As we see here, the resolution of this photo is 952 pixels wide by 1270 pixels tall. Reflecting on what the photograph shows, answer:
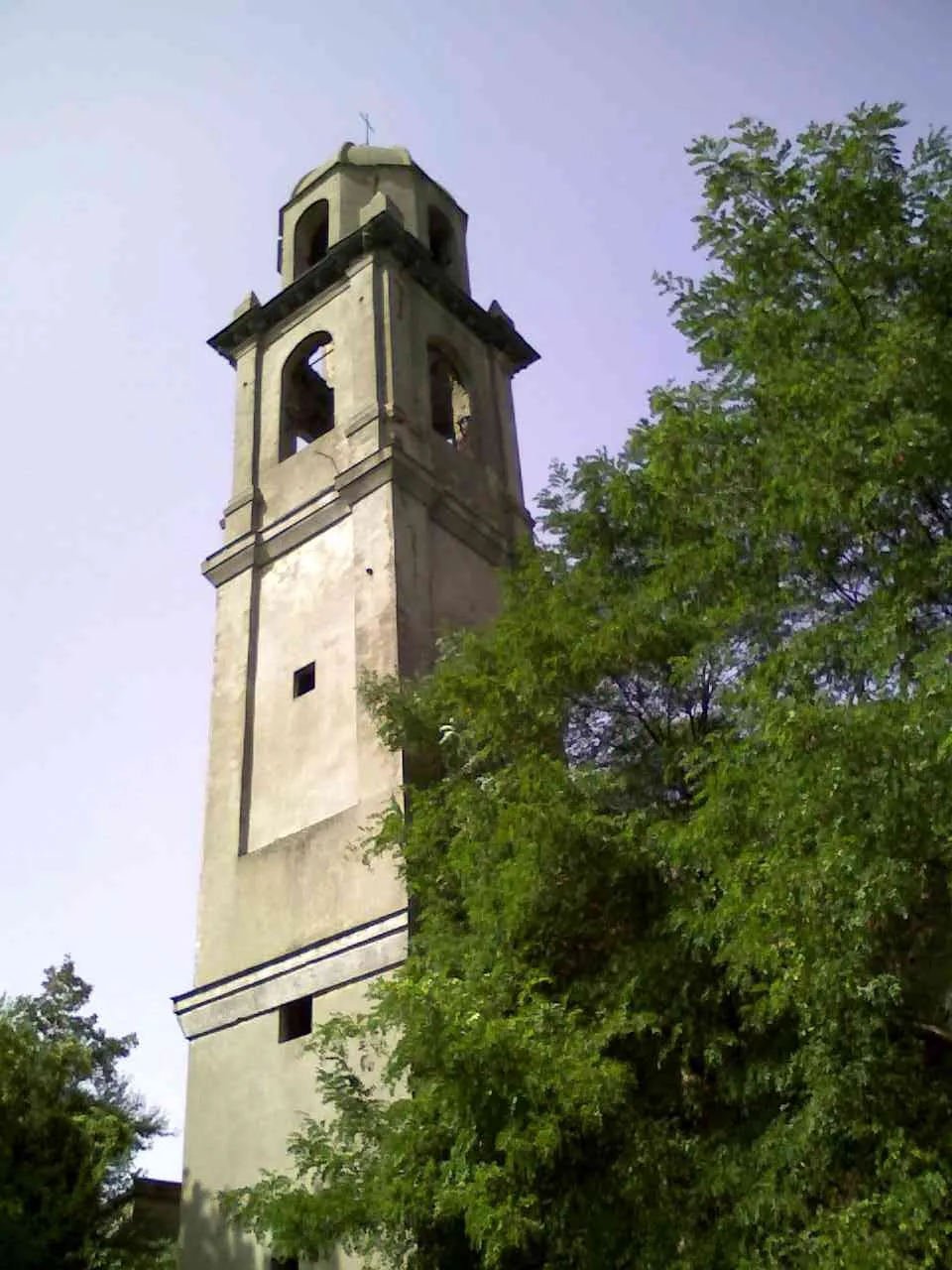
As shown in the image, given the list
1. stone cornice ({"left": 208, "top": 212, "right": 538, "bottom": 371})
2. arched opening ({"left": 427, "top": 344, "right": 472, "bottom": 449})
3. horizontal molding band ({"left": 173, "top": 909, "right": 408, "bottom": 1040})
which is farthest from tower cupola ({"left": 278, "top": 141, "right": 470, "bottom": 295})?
horizontal molding band ({"left": 173, "top": 909, "right": 408, "bottom": 1040})

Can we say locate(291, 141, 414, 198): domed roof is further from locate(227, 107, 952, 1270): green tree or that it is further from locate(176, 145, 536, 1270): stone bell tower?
locate(227, 107, 952, 1270): green tree

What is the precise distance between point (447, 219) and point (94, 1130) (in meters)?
15.9

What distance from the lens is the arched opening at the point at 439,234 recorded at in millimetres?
22094

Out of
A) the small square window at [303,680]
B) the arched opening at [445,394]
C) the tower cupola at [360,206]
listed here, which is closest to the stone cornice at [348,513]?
the small square window at [303,680]

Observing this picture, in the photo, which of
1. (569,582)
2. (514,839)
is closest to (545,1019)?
(514,839)

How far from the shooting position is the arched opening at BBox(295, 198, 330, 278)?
21.3m

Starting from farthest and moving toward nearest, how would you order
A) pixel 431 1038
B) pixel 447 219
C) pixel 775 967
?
pixel 447 219
pixel 431 1038
pixel 775 967

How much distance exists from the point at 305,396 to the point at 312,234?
3.63m

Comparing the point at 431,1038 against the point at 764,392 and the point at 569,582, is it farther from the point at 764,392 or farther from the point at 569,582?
the point at 764,392

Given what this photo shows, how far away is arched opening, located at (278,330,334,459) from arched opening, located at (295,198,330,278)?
2258 mm

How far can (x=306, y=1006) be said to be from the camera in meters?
12.9

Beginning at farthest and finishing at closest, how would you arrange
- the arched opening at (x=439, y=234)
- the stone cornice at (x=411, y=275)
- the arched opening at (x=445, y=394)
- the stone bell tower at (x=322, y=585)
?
1. the arched opening at (x=439, y=234)
2. the arched opening at (x=445, y=394)
3. the stone cornice at (x=411, y=275)
4. the stone bell tower at (x=322, y=585)

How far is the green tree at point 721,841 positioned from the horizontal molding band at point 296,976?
76 centimetres

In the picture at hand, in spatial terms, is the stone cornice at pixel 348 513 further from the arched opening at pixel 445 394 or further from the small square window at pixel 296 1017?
the small square window at pixel 296 1017
